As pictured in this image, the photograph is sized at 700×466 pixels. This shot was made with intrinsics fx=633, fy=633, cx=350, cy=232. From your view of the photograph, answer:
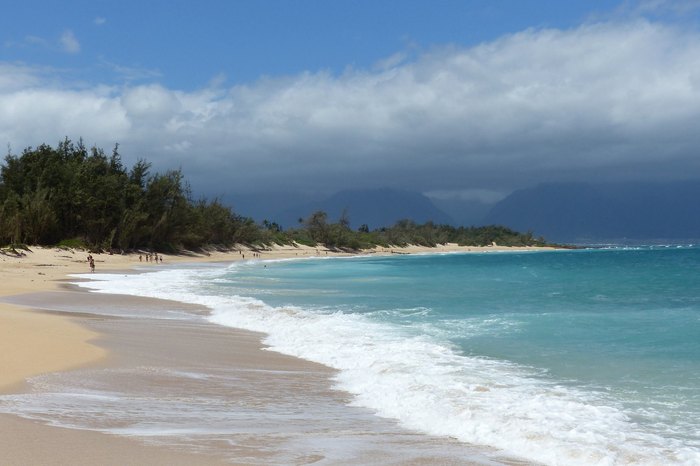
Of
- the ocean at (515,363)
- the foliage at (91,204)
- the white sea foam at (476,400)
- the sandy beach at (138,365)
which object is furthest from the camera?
the foliage at (91,204)

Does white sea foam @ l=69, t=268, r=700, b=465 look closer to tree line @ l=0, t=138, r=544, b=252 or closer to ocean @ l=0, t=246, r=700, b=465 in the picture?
ocean @ l=0, t=246, r=700, b=465

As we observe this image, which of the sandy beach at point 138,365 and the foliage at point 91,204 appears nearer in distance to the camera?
the sandy beach at point 138,365

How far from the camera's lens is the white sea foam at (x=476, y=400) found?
5.88 meters

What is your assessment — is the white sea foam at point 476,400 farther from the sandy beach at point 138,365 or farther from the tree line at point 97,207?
the tree line at point 97,207

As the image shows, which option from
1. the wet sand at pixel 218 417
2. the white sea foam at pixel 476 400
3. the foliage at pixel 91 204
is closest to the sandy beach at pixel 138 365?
the wet sand at pixel 218 417

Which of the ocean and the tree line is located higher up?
the tree line

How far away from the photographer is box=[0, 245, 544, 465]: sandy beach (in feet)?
17.3

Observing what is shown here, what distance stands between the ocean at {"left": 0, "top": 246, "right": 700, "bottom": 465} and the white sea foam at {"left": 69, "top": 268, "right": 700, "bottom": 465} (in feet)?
0.07

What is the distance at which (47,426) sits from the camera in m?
5.84

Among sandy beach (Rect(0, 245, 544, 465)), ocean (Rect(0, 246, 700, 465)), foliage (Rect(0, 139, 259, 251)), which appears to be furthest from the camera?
foliage (Rect(0, 139, 259, 251))

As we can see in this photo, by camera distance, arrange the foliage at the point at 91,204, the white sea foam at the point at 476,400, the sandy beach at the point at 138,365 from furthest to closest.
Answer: the foliage at the point at 91,204, the white sea foam at the point at 476,400, the sandy beach at the point at 138,365

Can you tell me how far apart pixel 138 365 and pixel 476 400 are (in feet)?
16.9

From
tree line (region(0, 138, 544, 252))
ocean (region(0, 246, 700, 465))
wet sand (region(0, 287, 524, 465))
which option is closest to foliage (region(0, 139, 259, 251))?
tree line (region(0, 138, 544, 252))

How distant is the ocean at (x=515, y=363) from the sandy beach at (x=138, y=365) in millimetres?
493
